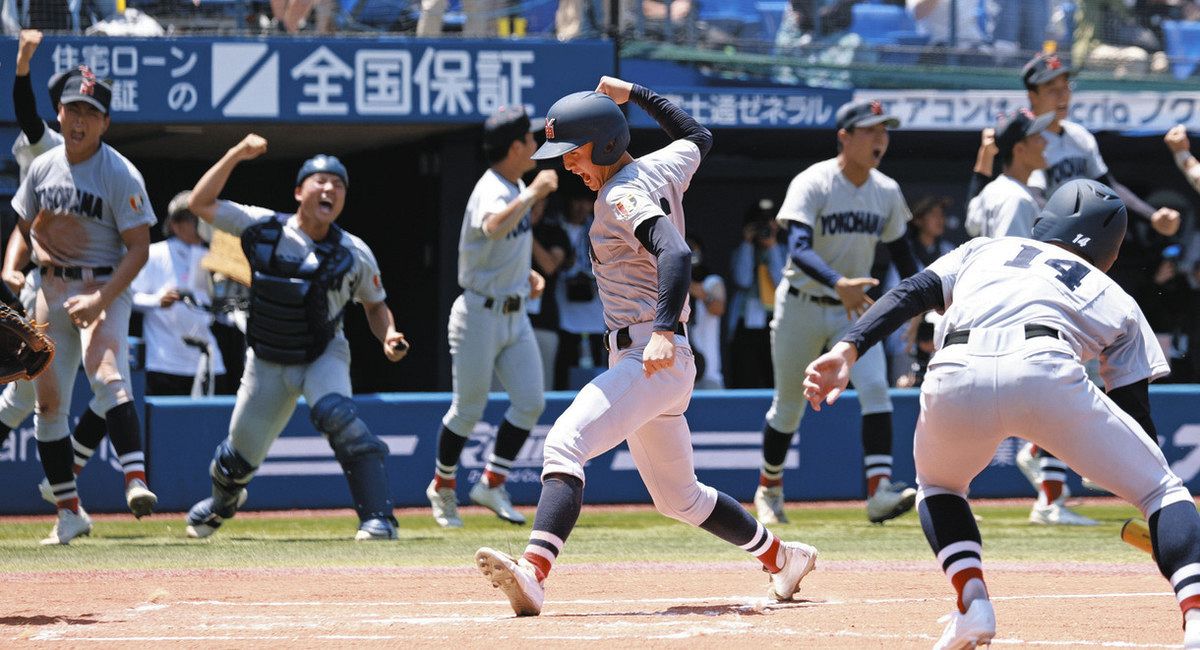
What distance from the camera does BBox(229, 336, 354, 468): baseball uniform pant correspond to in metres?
7.82

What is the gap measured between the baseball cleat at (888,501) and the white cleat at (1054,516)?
1.00m

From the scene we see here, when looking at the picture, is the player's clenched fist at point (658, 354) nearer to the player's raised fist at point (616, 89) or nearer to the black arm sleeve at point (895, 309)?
the black arm sleeve at point (895, 309)

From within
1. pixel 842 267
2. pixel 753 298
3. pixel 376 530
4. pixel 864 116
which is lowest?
pixel 753 298

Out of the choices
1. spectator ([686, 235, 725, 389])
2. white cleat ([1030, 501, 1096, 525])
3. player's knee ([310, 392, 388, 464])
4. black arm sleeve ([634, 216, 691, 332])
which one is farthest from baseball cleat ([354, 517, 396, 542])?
spectator ([686, 235, 725, 389])

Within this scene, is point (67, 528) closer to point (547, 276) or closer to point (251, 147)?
point (251, 147)

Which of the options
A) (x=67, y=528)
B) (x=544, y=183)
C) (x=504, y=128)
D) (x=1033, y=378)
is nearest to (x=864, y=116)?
(x=544, y=183)

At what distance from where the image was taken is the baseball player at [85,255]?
7.73m

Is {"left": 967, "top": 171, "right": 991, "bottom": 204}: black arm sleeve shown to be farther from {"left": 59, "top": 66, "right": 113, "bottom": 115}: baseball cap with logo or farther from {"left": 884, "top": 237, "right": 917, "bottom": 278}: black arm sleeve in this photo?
{"left": 59, "top": 66, "right": 113, "bottom": 115}: baseball cap with logo

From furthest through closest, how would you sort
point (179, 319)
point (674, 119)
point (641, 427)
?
point (179, 319)
point (674, 119)
point (641, 427)

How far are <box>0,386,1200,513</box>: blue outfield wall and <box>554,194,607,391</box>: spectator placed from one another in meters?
1.93

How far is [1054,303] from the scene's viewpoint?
4.23m

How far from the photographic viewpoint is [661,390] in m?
5.14

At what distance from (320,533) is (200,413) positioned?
1866 millimetres

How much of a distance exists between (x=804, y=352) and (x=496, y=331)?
1.71 m
